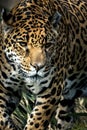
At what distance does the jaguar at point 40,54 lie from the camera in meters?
9.03

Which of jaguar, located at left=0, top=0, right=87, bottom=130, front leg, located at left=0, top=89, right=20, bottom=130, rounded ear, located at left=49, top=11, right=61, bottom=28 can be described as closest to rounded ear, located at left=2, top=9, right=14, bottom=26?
jaguar, located at left=0, top=0, right=87, bottom=130

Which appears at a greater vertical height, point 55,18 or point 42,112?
point 55,18

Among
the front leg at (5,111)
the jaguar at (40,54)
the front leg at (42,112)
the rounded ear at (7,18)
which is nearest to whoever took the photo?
the jaguar at (40,54)

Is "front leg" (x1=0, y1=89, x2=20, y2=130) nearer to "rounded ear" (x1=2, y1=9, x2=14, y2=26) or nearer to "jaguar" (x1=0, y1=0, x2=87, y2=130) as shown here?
"jaguar" (x1=0, y1=0, x2=87, y2=130)

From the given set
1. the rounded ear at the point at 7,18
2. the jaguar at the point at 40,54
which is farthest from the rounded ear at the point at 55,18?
the rounded ear at the point at 7,18

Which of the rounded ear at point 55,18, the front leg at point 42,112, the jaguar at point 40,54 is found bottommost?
the front leg at point 42,112

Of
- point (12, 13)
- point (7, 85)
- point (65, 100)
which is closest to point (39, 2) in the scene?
point (12, 13)

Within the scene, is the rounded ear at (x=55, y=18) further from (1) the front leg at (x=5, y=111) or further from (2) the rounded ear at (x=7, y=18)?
(1) the front leg at (x=5, y=111)

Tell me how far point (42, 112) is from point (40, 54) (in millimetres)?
898

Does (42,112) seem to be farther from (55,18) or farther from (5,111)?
(55,18)

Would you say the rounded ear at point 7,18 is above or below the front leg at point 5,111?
above

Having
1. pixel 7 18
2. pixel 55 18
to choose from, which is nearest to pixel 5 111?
pixel 7 18

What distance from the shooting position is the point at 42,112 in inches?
375

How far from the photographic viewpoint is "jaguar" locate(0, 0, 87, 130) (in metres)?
9.03
